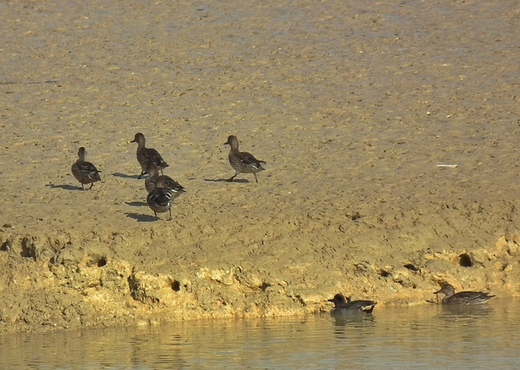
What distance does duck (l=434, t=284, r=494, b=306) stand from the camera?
13.1 m

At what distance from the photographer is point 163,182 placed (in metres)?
14.2

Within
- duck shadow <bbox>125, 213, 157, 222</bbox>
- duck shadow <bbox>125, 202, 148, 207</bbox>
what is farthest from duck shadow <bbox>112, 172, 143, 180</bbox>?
duck shadow <bbox>125, 213, 157, 222</bbox>

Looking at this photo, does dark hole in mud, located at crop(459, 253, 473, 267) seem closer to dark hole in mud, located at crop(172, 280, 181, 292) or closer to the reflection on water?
the reflection on water

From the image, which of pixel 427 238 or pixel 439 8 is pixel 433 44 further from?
pixel 427 238

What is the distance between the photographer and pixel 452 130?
17031mm

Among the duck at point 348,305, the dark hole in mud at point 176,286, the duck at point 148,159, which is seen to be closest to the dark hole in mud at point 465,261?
the duck at point 348,305

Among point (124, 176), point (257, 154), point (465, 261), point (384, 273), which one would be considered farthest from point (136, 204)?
point (465, 261)

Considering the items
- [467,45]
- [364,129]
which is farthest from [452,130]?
[467,45]

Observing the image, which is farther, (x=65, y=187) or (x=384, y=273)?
(x=65, y=187)

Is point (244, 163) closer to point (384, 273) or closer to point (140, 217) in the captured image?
point (140, 217)

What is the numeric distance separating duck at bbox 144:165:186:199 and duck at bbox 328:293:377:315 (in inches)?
85.1

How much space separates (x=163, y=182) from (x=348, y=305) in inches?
105

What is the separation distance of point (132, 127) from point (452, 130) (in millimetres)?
4190

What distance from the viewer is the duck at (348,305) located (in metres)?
12.7
